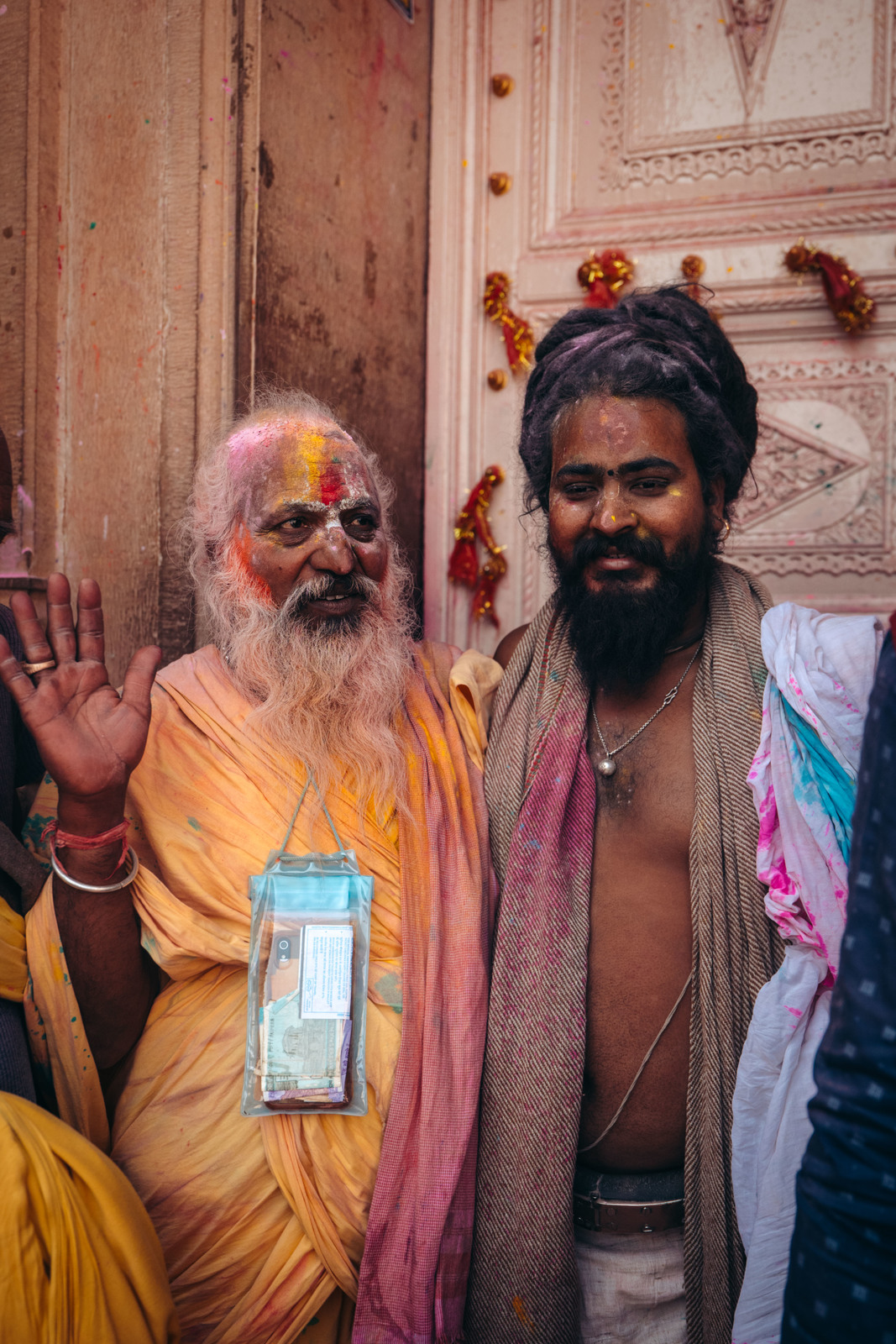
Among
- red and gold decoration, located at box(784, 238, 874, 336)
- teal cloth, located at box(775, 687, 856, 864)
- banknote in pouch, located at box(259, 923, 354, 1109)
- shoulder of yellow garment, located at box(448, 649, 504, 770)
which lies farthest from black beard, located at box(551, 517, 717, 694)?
red and gold decoration, located at box(784, 238, 874, 336)

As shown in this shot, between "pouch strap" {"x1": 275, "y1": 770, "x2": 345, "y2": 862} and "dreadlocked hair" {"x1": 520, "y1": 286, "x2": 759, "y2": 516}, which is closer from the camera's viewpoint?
"pouch strap" {"x1": 275, "y1": 770, "x2": 345, "y2": 862}

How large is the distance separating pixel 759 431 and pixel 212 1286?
2530 millimetres

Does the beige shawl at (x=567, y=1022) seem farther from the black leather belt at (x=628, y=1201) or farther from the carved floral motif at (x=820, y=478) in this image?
the carved floral motif at (x=820, y=478)

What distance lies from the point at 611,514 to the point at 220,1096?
4.26ft

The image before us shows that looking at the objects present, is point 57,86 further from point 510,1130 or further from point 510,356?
point 510,1130

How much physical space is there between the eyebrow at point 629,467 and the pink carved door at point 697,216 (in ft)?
3.45

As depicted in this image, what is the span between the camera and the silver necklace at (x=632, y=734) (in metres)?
1.92

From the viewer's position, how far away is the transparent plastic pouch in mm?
1610

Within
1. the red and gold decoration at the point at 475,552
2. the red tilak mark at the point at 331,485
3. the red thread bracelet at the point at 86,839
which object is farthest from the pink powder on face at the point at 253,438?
the red and gold decoration at the point at 475,552

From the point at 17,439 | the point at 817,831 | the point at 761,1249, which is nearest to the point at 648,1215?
the point at 761,1249

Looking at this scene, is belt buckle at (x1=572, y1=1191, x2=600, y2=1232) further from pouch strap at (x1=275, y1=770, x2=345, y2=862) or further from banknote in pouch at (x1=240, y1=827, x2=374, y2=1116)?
pouch strap at (x1=275, y1=770, x2=345, y2=862)

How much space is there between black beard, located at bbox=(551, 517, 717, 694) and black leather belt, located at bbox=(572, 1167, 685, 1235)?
3.07 ft

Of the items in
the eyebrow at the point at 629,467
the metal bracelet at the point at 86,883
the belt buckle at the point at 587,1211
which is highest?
the eyebrow at the point at 629,467

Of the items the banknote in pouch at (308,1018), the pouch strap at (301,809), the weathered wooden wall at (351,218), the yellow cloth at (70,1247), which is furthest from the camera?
the weathered wooden wall at (351,218)
